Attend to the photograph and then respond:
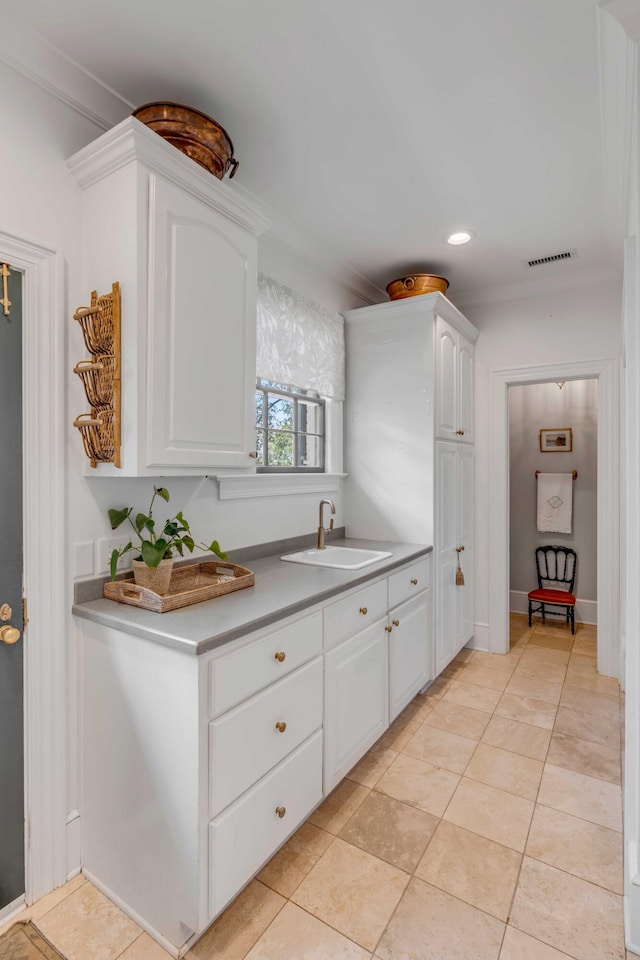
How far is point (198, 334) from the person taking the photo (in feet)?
5.46

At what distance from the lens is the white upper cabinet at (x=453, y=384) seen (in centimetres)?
295

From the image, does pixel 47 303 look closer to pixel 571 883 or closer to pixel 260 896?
pixel 260 896

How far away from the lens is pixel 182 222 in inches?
62.9

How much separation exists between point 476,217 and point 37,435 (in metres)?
2.25

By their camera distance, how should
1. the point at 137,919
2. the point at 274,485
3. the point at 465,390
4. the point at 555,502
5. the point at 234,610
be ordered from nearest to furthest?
the point at 137,919 < the point at 234,610 < the point at 274,485 < the point at 465,390 < the point at 555,502

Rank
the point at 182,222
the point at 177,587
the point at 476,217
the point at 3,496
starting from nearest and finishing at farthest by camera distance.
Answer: the point at 3,496 → the point at 182,222 → the point at 177,587 → the point at 476,217

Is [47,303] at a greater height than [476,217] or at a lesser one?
lesser

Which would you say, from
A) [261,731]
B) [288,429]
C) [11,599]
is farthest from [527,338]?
[11,599]

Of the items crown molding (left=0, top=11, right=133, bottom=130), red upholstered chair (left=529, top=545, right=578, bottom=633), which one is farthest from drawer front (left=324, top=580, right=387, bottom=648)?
red upholstered chair (left=529, top=545, right=578, bottom=633)

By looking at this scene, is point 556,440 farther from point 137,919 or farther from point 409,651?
point 137,919

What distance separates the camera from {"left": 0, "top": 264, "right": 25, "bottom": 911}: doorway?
1.46 meters

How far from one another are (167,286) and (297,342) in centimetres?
117

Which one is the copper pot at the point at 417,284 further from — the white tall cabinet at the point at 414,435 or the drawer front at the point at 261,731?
the drawer front at the point at 261,731

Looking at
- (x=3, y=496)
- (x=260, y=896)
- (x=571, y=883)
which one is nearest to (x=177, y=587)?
(x=3, y=496)
